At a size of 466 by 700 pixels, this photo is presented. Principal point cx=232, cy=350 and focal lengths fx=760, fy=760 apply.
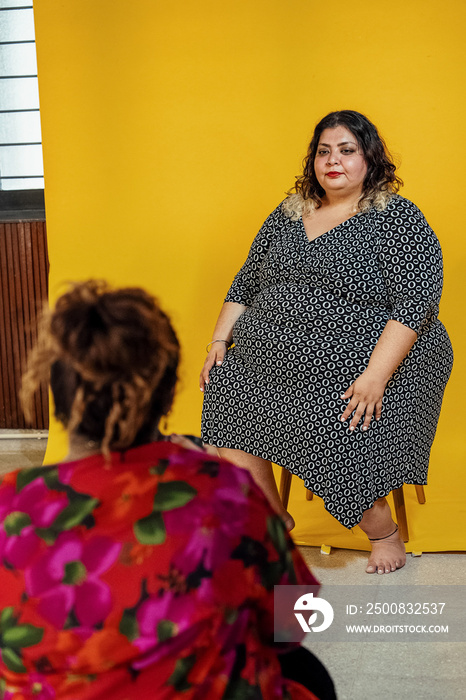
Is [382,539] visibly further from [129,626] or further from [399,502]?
[129,626]

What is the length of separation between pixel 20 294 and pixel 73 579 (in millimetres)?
3369

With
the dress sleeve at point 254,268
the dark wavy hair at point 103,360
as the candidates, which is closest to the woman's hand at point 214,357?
the dress sleeve at point 254,268

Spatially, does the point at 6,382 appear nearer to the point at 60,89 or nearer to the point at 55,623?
the point at 60,89

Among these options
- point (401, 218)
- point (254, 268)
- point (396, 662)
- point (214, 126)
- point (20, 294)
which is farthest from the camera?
point (20, 294)

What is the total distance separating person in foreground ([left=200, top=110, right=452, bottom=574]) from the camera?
216 centimetres

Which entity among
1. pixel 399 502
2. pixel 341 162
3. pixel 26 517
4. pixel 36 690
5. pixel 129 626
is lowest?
pixel 399 502

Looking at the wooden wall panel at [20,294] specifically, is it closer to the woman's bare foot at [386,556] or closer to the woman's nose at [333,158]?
the woman's nose at [333,158]

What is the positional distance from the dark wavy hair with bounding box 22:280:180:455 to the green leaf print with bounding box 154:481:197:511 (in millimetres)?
78

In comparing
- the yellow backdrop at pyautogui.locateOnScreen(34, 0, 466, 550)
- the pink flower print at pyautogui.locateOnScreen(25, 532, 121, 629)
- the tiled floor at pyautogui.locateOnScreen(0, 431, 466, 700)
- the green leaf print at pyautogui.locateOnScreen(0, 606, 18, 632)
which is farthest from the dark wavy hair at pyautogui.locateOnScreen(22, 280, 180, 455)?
the yellow backdrop at pyautogui.locateOnScreen(34, 0, 466, 550)

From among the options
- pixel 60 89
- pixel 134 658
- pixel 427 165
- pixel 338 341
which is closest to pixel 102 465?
pixel 134 658

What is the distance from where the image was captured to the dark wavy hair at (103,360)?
2.96ft

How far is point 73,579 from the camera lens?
34.6 inches

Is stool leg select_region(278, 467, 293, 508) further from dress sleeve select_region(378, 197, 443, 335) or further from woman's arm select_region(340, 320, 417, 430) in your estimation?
dress sleeve select_region(378, 197, 443, 335)

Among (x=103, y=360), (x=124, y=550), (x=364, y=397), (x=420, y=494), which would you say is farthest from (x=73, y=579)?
(x=420, y=494)
